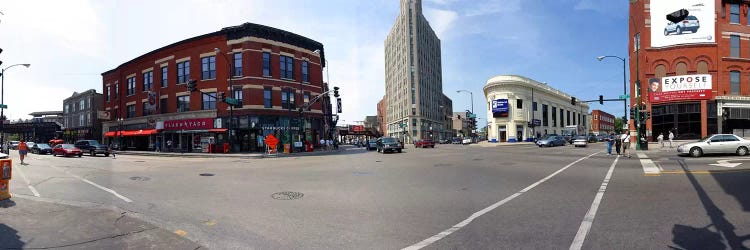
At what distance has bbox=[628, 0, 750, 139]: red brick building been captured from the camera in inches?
1352

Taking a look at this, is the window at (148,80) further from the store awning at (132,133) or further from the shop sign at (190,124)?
the shop sign at (190,124)

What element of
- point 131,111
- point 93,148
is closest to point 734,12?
point 93,148

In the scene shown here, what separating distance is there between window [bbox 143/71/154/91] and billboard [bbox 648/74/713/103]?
55.8 m

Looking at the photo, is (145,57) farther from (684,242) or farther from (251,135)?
(684,242)

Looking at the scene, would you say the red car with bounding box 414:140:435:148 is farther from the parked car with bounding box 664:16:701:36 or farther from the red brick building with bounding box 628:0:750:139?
the parked car with bounding box 664:16:701:36

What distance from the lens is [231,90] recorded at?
34344 mm

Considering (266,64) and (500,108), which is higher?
(266,64)

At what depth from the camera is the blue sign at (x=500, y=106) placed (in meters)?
61.2

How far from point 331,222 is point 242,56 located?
1315 inches

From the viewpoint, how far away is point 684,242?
4.68 metres

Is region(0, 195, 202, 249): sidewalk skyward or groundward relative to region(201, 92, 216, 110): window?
groundward

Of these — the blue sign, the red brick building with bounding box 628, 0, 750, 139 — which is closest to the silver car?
the red brick building with bounding box 628, 0, 750, 139

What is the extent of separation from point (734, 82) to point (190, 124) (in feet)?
181

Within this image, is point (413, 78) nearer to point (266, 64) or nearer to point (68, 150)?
point (266, 64)
